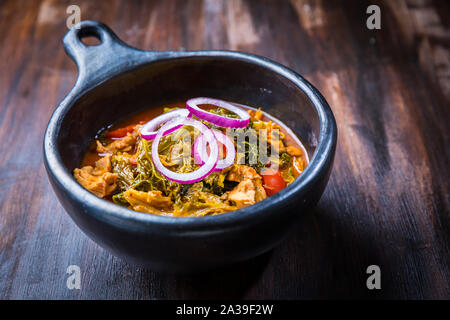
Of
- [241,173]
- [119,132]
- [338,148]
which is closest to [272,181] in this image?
[241,173]

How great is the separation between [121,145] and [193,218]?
36.4 inches

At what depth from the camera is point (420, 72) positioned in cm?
330

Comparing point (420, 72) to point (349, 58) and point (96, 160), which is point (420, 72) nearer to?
point (349, 58)

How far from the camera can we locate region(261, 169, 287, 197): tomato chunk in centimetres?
217

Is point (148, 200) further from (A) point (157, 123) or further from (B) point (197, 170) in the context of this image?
(A) point (157, 123)

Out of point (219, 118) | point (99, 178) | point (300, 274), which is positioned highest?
point (219, 118)

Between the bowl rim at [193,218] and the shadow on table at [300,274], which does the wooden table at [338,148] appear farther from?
the bowl rim at [193,218]

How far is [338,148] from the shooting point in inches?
111

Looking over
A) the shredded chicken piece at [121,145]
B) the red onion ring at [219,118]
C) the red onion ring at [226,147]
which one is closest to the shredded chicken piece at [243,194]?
the red onion ring at [226,147]

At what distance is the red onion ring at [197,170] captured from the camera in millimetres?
2064

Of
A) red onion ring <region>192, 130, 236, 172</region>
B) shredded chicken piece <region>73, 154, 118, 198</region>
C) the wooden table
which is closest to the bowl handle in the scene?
shredded chicken piece <region>73, 154, 118, 198</region>

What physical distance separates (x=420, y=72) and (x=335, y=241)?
1636 mm
